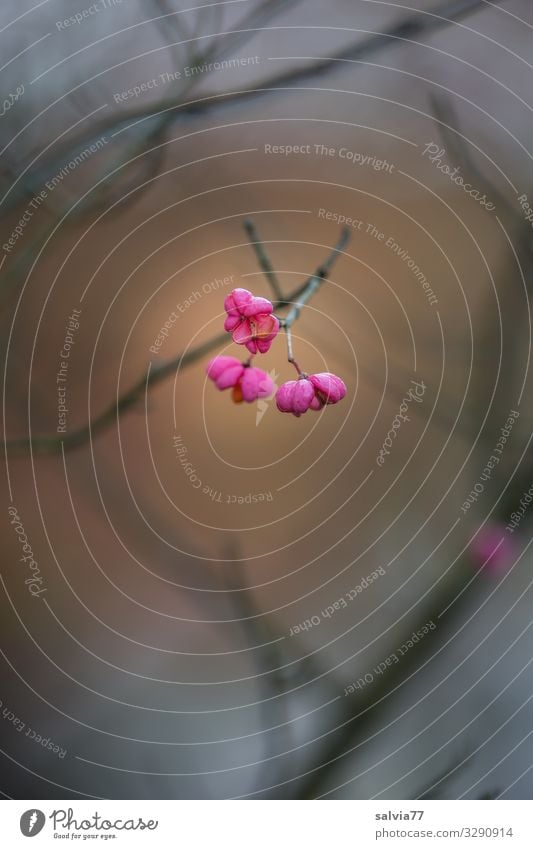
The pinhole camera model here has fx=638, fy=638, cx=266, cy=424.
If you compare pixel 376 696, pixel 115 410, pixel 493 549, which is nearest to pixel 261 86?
pixel 115 410

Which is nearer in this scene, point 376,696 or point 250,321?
point 250,321

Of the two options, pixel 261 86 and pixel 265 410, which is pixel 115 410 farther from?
pixel 261 86

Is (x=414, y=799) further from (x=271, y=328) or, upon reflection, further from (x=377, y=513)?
(x=271, y=328)

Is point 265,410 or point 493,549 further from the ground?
point 265,410
